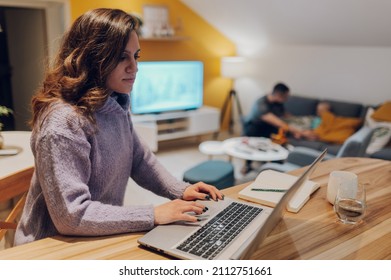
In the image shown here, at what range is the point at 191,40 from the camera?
5.42 metres

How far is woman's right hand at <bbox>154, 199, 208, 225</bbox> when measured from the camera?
108cm

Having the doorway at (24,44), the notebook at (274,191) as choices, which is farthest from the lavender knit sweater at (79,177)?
the doorway at (24,44)

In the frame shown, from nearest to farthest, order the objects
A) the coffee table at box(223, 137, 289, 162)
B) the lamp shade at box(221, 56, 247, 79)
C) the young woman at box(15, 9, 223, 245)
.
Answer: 1. the young woman at box(15, 9, 223, 245)
2. the coffee table at box(223, 137, 289, 162)
3. the lamp shade at box(221, 56, 247, 79)

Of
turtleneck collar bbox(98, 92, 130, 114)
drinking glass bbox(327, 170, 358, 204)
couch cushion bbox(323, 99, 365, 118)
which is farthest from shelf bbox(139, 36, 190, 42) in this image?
drinking glass bbox(327, 170, 358, 204)

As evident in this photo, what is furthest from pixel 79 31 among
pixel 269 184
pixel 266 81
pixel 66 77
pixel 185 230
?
pixel 266 81

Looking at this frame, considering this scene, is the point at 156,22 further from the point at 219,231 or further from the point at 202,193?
the point at 219,231

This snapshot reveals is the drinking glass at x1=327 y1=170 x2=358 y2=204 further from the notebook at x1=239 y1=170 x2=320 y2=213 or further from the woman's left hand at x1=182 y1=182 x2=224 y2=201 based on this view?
the woman's left hand at x1=182 y1=182 x2=224 y2=201

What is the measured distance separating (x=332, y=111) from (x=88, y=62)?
3897 mm

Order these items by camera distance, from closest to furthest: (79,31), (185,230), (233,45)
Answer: (185,230) < (79,31) < (233,45)

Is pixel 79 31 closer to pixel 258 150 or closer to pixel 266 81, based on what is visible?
pixel 258 150

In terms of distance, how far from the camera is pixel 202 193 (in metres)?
1.30

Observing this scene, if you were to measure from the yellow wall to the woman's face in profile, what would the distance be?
360 cm

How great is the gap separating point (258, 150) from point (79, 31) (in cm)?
267

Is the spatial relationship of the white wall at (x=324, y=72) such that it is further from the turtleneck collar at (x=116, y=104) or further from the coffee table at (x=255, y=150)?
the turtleneck collar at (x=116, y=104)
